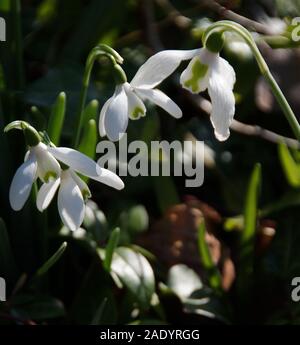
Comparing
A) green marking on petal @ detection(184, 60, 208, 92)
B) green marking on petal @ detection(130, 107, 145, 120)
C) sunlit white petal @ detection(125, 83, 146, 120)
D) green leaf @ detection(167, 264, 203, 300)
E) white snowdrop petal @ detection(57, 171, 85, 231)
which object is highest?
green marking on petal @ detection(184, 60, 208, 92)

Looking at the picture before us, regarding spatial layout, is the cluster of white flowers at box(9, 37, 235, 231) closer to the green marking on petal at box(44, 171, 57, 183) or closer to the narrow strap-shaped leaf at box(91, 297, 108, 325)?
the green marking on petal at box(44, 171, 57, 183)

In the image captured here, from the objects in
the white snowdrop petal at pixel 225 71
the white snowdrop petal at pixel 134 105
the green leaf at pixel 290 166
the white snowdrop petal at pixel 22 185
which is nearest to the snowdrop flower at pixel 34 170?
the white snowdrop petal at pixel 22 185

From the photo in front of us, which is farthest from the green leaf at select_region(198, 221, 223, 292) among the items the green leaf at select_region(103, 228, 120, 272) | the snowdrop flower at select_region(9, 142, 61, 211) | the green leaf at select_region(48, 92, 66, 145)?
the snowdrop flower at select_region(9, 142, 61, 211)

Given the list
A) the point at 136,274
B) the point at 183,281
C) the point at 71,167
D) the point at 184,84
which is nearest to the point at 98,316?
the point at 136,274
